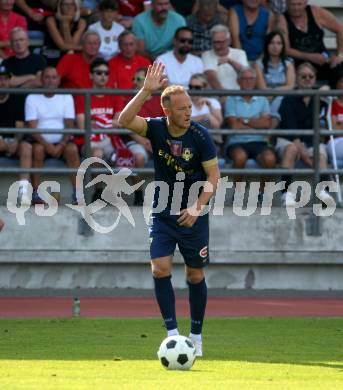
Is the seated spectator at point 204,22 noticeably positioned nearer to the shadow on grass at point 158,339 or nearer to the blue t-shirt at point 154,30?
the blue t-shirt at point 154,30

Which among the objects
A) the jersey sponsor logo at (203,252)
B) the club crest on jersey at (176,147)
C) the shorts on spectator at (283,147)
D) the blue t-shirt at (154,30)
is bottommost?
the jersey sponsor logo at (203,252)

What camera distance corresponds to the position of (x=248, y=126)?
16.0 m

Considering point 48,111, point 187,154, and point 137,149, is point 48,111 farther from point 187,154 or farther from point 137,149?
point 187,154

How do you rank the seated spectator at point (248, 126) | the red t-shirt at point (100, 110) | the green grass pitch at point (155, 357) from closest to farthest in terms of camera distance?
the green grass pitch at point (155, 357)
the seated spectator at point (248, 126)
the red t-shirt at point (100, 110)

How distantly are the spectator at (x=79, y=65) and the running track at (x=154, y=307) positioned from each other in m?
3.09

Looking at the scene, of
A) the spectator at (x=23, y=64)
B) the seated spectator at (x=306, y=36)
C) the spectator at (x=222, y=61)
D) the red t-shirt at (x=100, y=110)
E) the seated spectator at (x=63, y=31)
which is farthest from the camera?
the seated spectator at (x=306, y=36)

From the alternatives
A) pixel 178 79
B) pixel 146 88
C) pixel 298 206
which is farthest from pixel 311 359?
pixel 178 79

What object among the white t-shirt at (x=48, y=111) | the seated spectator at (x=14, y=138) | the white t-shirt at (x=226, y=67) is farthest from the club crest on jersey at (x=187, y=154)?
the white t-shirt at (x=226, y=67)

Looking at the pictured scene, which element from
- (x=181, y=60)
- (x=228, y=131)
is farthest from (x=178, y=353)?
(x=181, y=60)

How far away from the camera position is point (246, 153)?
15.8m

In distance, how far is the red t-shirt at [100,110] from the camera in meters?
15.9

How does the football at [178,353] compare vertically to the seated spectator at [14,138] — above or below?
below

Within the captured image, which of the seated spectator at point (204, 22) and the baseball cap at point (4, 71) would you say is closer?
the baseball cap at point (4, 71)

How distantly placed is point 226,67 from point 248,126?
1263 millimetres
